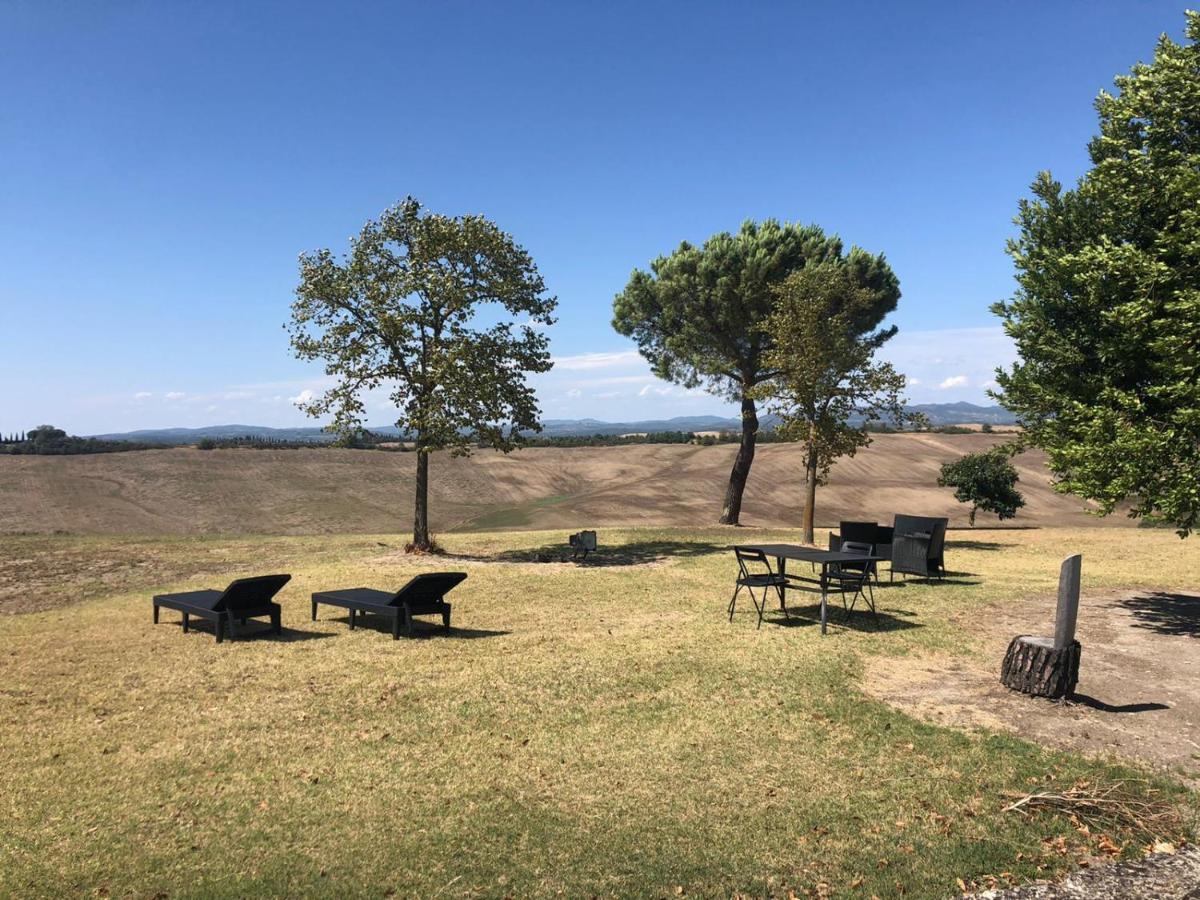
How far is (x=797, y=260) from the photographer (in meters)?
28.9

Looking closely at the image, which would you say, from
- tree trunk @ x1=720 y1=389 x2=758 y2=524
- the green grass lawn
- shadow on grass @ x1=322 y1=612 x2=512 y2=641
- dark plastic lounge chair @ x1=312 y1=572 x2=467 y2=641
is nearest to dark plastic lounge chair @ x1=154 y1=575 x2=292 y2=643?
the green grass lawn

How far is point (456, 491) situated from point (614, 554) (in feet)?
96.7

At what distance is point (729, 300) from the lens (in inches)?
1139

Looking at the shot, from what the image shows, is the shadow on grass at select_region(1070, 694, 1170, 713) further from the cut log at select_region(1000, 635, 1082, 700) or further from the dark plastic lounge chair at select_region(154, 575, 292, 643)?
the dark plastic lounge chair at select_region(154, 575, 292, 643)

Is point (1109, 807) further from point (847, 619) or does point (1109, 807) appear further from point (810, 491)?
point (810, 491)

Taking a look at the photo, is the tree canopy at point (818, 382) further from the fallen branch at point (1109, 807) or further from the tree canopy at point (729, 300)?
the fallen branch at point (1109, 807)

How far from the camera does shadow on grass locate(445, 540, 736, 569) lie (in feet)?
65.2

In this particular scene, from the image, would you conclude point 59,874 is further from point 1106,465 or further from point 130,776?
point 1106,465

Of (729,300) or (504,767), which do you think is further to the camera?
(729,300)

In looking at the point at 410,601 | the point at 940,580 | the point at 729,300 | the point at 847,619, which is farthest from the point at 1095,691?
the point at 729,300

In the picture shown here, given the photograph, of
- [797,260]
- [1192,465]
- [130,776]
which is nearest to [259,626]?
[130,776]

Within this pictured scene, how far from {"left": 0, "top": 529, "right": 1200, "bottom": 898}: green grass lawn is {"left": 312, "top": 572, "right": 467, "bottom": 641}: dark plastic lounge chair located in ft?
1.43

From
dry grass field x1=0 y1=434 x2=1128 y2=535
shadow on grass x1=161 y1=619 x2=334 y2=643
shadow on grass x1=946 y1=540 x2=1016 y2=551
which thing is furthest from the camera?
dry grass field x1=0 y1=434 x2=1128 y2=535

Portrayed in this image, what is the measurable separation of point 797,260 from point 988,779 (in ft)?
83.1
